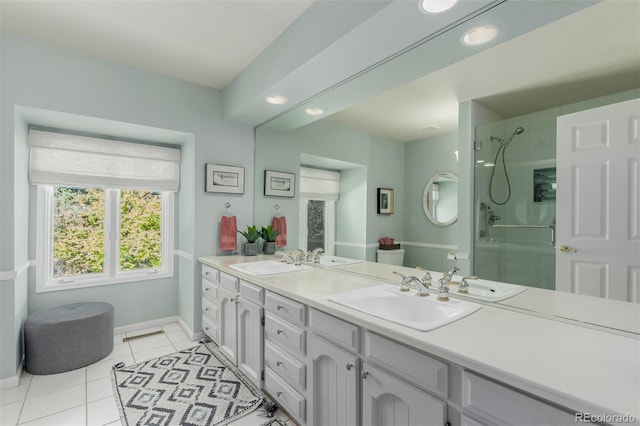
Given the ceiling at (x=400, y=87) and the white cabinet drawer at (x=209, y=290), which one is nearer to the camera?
the ceiling at (x=400, y=87)

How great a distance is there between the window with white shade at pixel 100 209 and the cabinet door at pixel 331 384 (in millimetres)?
2515

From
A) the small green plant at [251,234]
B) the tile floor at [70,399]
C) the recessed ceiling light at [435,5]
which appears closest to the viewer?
the recessed ceiling light at [435,5]

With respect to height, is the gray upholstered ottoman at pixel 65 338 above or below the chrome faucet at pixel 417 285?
below

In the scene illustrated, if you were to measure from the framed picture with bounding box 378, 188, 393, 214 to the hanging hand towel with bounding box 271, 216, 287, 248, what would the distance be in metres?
1.19

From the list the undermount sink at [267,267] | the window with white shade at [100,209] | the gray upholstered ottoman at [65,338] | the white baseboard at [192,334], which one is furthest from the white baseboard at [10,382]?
the undermount sink at [267,267]

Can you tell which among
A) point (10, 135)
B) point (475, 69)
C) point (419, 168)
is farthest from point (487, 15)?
point (10, 135)

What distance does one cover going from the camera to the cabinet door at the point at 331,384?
4.24 ft

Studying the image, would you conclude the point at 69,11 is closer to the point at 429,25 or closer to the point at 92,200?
the point at 92,200

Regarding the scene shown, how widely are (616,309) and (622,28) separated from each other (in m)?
0.97

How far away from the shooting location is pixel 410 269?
1724 millimetres

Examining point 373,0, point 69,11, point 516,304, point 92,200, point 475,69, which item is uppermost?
point 69,11

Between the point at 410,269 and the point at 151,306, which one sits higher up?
the point at 410,269

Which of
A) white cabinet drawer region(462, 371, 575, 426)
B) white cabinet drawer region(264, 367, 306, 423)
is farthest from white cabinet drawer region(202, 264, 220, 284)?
white cabinet drawer region(462, 371, 575, 426)

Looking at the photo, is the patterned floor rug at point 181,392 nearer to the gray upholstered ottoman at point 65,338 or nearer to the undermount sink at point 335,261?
the gray upholstered ottoman at point 65,338
